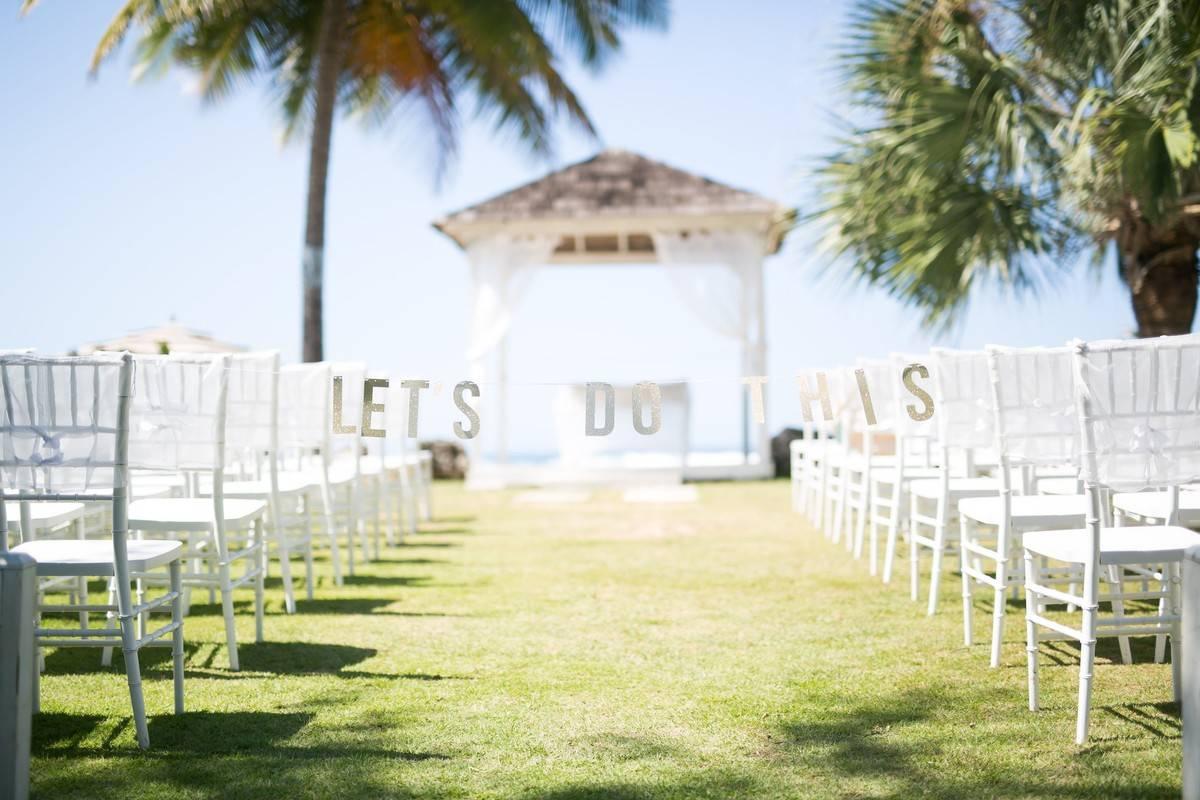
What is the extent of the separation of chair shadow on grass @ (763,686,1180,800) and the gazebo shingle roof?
877 cm

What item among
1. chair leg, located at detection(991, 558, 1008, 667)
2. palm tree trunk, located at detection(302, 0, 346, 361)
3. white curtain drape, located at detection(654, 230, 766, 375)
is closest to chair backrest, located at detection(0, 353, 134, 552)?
chair leg, located at detection(991, 558, 1008, 667)

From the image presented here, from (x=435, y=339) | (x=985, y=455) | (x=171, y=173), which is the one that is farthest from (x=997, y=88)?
(x=435, y=339)

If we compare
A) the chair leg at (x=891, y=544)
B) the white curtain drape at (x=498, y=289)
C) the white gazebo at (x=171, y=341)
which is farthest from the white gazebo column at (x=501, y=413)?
the chair leg at (x=891, y=544)

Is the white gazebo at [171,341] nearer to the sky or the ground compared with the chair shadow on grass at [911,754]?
nearer to the sky

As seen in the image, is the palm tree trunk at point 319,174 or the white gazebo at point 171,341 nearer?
the white gazebo at point 171,341

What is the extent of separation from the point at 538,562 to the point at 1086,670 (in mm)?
3567

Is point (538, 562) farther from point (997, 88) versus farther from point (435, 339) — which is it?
point (435, 339)

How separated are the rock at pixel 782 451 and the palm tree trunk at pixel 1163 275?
18.8 feet

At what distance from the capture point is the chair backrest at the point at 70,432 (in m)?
2.53

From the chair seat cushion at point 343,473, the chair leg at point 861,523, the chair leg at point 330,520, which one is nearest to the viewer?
the chair leg at point 330,520

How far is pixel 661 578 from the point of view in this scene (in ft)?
16.9

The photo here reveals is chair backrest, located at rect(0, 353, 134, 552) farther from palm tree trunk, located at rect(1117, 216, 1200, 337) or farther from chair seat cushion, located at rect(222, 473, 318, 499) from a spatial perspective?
palm tree trunk, located at rect(1117, 216, 1200, 337)

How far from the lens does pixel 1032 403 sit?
3.09 metres

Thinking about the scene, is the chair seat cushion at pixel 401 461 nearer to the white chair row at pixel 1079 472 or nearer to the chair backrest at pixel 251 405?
the chair backrest at pixel 251 405
